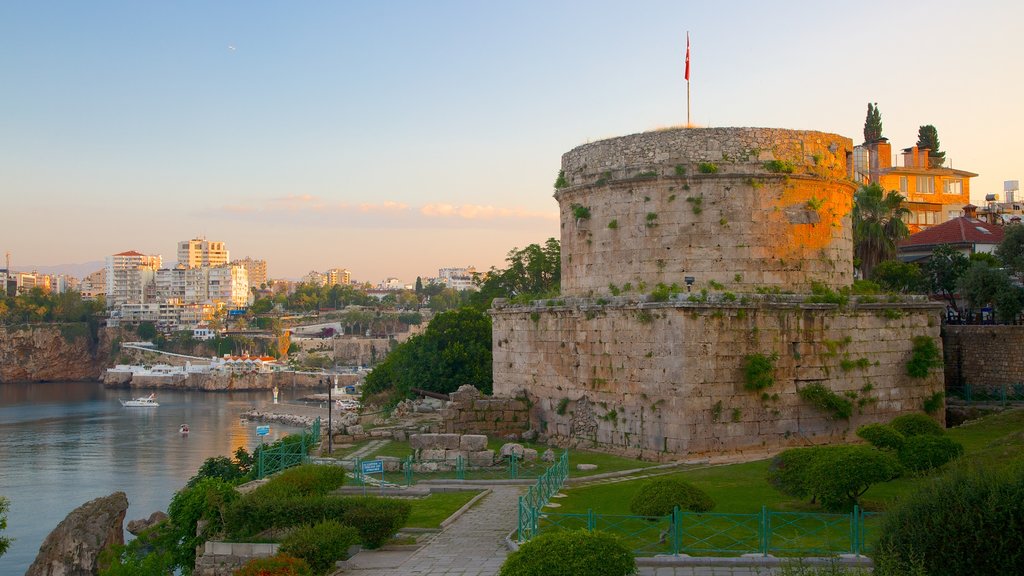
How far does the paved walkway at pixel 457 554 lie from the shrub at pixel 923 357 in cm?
1318

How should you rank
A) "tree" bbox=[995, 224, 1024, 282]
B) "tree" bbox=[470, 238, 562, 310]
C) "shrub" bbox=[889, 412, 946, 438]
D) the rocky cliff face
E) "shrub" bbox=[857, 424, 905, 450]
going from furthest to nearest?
the rocky cliff face, "tree" bbox=[470, 238, 562, 310], "tree" bbox=[995, 224, 1024, 282], "shrub" bbox=[889, 412, 946, 438], "shrub" bbox=[857, 424, 905, 450]

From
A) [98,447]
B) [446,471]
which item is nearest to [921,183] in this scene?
[446,471]

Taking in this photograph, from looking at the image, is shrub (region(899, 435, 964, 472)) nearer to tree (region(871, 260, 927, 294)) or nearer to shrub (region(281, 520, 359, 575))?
shrub (region(281, 520, 359, 575))

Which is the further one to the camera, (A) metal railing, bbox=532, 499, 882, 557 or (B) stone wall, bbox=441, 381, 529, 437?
(B) stone wall, bbox=441, 381, 529, 437

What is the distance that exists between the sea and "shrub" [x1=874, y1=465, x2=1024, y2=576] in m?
32.3

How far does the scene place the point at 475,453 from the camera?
71.0 ft

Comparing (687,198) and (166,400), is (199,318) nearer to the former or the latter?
(166,400)

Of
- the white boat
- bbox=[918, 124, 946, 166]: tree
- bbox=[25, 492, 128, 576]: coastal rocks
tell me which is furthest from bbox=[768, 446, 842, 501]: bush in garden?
the white boat

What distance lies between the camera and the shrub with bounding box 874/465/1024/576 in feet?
34.6

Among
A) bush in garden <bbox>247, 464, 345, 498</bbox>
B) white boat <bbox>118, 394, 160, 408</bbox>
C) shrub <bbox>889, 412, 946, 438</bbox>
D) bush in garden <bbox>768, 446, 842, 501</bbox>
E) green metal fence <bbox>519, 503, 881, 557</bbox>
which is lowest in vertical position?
white boat <bbox>118, 394, 160, 408</bbox>

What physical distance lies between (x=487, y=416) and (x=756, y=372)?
8.57 m

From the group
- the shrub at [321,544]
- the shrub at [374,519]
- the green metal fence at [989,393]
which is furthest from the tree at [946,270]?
the shrub at [321,544]

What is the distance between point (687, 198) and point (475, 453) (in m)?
8.80

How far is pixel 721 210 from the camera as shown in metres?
23.2
